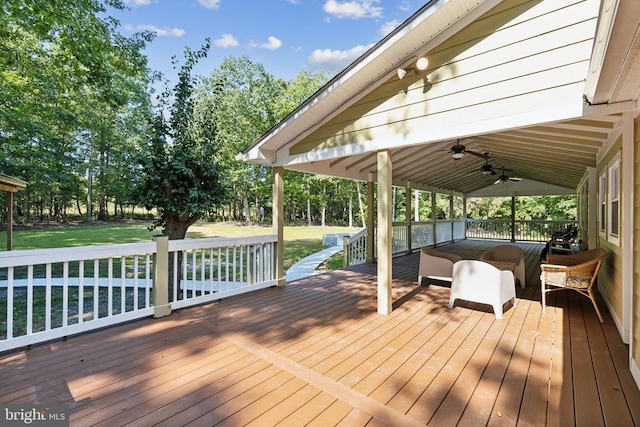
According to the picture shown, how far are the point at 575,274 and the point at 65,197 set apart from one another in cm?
3210

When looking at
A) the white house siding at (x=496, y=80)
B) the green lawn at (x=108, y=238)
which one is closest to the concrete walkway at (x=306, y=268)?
the green lawn at (x=108, y=238)

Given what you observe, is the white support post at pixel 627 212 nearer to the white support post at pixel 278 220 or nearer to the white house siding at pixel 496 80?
the white house siding at pixel 496 80

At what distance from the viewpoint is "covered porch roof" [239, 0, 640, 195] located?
2.33 metres

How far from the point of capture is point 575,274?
386cm

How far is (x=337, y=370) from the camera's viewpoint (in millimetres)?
2594

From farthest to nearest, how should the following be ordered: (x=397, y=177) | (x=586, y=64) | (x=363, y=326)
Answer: (x=397, y=177) < (x=363, y=326) < (x=586, y=64)

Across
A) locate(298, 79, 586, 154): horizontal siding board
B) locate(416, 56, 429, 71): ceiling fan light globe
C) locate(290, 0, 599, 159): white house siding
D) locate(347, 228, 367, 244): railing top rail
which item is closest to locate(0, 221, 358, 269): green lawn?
locate(347, 228, 367, 244): railing top rail

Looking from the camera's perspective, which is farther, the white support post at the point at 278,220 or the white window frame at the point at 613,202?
the white support post at the point at 278,220

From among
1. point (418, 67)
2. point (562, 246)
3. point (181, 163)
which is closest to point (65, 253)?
point (181, 163)

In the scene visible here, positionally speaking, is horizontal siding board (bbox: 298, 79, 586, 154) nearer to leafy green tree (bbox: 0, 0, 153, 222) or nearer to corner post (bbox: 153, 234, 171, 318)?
corner post (bbox: 153, 234, 171, 318)

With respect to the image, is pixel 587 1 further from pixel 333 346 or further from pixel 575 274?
pixel 333 346

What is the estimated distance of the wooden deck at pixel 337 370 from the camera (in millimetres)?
2029

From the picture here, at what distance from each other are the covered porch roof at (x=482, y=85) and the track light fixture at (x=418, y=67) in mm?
40

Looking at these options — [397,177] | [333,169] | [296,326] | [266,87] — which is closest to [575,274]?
[296,326]
